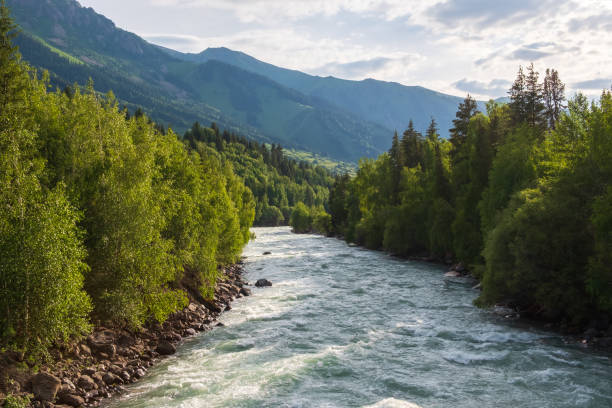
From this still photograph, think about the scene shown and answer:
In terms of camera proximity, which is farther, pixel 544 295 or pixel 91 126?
pixel 544 295

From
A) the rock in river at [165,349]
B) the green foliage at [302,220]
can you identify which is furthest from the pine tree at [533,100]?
the green foliage at [302,220]

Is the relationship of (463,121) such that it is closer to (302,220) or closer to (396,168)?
(396,168)

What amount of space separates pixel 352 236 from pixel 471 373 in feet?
260

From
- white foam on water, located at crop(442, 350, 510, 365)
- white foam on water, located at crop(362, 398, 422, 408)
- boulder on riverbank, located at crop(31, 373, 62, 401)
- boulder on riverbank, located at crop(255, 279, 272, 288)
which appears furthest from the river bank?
boulder on riverbank, located at crop(31, 373, 62, 401)

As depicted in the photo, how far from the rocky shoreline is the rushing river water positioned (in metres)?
1.08

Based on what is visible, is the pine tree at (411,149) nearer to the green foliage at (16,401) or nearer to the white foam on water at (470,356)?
the white foam on water at (470,356)

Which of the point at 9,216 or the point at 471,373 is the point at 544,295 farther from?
the point at 9,216

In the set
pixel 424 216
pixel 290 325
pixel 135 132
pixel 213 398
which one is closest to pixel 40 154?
pixel 135 132

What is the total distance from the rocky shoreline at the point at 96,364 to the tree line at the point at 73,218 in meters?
0.86

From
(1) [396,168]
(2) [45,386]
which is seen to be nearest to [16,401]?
(2) [45,386]

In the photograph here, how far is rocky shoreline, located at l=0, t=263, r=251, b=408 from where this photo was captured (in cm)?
1778

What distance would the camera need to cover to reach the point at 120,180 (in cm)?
2528

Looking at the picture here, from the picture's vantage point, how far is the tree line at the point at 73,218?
1731cm

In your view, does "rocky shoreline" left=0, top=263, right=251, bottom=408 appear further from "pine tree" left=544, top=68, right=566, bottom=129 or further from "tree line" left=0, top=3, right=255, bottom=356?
"pine tree" left=544, top=68, right=566, bottom=129
